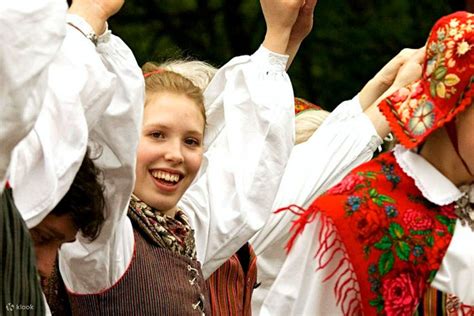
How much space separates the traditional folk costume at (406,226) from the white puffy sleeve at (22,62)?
114cm

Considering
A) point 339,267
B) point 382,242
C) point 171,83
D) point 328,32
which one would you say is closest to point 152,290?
point 339,267

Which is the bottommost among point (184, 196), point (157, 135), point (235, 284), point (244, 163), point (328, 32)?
point (328, 32)

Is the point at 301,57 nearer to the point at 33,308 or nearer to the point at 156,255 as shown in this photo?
the point at 156,255

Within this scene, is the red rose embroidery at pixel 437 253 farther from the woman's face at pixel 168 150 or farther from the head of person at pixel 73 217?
the head of person at pixel 73 217

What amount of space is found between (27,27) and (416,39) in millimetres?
4960

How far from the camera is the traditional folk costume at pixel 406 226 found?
451cm

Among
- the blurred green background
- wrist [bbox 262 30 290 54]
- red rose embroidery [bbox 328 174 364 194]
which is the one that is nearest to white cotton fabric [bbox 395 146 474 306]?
red rose embroidery [bbox 328 174 364 194]

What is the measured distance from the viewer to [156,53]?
27.0ft

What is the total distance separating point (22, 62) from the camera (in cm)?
359

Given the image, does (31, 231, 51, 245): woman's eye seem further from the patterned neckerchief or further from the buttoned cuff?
the buttoned cuff

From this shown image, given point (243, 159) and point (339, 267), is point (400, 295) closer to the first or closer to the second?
point (339, 267)

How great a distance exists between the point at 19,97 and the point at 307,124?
2613mm

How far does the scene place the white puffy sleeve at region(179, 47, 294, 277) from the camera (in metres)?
5.09

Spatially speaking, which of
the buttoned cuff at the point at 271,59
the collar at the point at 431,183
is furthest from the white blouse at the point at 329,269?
the buttoned cuff at the point at 271,59
